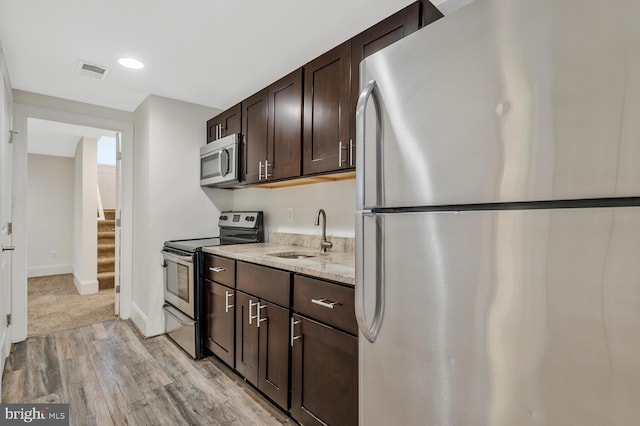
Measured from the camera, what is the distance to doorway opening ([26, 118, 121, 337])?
370cm

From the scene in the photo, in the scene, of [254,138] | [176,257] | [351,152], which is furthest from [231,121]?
[351,152]

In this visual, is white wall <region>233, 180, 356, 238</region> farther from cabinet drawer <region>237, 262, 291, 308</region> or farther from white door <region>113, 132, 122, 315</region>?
white door <region>113, 132, 122, 315</region>

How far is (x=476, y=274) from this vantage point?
80cm

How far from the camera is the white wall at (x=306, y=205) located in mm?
2254

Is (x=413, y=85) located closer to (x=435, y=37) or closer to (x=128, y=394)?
(x=435, y=37)

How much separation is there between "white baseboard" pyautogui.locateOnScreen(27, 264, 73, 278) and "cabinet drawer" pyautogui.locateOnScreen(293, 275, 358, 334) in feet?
19.8

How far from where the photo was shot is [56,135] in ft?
14.4

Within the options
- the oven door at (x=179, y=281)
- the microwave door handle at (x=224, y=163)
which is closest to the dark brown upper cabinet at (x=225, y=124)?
the microwave door handle at (x=224, y=163)

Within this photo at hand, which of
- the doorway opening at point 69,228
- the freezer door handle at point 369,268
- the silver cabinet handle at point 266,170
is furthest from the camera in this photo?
the doorway opening at point 69,228

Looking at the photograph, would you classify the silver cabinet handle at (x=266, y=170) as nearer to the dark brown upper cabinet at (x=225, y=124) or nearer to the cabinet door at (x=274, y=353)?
the dark brown upper cabinet at (x=225, y=124)

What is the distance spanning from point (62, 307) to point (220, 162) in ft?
9.38

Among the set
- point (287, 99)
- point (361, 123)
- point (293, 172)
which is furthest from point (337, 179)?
point (361, 123)

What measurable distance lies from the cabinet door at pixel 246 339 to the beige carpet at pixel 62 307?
7.07ft

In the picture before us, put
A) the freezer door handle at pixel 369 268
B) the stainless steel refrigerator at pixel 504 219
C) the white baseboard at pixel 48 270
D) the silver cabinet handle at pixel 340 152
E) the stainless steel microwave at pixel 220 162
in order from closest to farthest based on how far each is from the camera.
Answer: the stainless steel refrigerator at pixel 504 219
the freezer door handle at pixel 369 268
the silver cabinet handle at pixel 340 152
the stainless steel microwave at pixel 220 162
the white baseboard at pixel 48 270
